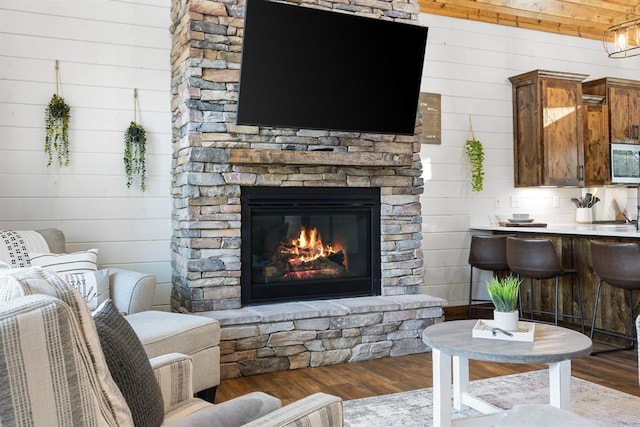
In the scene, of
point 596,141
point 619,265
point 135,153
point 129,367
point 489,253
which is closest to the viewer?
point 129,367

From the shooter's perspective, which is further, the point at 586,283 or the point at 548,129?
the point at 548,129

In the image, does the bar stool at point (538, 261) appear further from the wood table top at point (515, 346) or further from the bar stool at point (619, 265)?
the wood table top at point (515, 346)

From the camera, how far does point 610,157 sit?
19.4 feet

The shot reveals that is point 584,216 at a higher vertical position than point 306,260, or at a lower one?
higher

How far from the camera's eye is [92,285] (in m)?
Answer: 3.21

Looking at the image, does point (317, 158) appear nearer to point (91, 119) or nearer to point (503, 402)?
point (91, 119)

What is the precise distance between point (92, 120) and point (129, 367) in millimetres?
3108

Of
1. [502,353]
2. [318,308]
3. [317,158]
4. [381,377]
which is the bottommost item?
[381,377]

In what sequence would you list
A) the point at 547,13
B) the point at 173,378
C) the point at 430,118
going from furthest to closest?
1. the point at 547,13
2. the point at 430,118
3. the point at 173,378

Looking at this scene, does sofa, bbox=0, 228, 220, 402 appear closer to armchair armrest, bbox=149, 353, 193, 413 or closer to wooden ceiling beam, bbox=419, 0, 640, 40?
armchair armrest, bbox=149, 353, 193, 413

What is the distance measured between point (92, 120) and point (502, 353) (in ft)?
10.5

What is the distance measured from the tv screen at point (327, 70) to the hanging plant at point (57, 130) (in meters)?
1.26

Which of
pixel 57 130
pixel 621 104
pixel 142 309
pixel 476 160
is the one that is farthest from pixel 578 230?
pixel 57 130

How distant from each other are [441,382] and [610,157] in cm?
445
